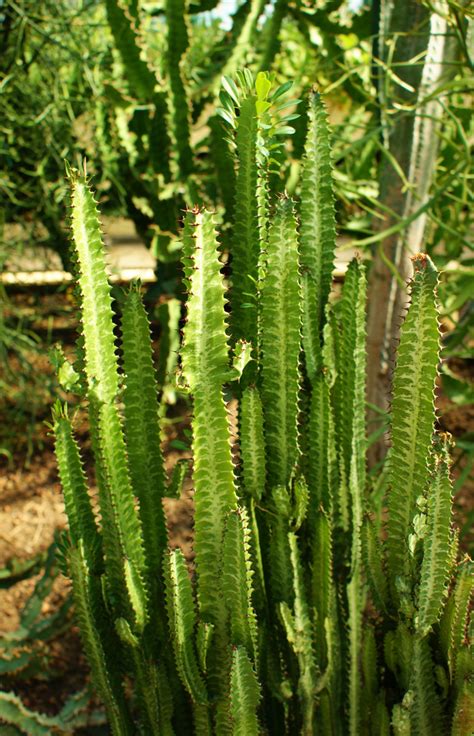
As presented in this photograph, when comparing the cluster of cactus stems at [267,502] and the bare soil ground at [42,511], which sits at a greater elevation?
the cluster of cactus stems at [267,502]

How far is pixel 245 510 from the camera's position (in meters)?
0.90

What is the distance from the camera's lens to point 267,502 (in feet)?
3.24

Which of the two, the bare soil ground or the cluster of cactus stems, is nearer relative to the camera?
the cluster of cactus stems

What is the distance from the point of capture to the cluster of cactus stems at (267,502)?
2.90 feet

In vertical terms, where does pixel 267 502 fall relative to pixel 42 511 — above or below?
above

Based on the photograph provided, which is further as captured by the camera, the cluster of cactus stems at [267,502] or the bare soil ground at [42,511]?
the bare soil ground at [42,511]

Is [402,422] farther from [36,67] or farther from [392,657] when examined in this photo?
[36,67]

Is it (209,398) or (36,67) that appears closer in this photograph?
(209,398)

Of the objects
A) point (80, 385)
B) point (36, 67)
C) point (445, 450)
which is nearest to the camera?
point (445, 450)

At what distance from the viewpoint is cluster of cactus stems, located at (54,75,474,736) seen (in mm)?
885

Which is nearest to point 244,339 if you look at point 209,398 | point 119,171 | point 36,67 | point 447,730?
point 209,398

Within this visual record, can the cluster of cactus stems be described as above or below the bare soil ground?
above

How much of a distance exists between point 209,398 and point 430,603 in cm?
32

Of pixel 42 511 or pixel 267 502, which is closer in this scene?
pixel 267 502
